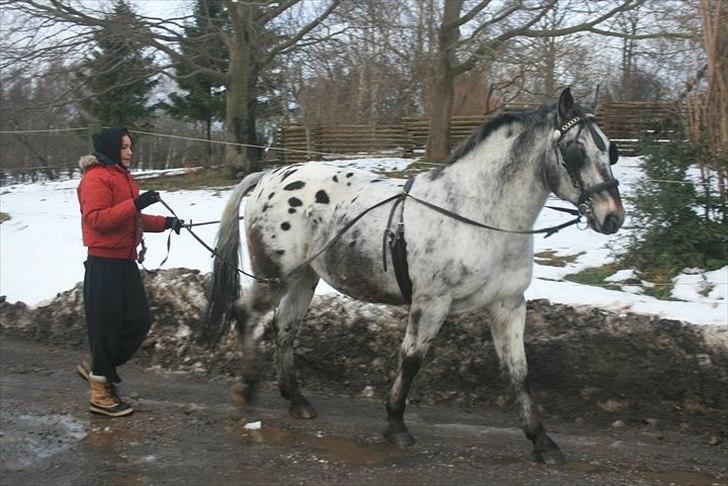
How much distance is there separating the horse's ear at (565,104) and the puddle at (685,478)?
2.04m

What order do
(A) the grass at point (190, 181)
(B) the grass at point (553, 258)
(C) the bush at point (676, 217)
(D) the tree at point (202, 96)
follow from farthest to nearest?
(D) the tree at point (202, 96) < (A) the grass at point (190, 181) < (B) the grass at point (553, 258) < (C) the bush at point (676, 217)

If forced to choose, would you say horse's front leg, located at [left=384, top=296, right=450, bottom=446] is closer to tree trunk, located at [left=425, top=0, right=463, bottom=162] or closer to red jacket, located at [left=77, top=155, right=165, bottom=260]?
red jacket, located at [left=77, top=155, right=165, bottom=260]

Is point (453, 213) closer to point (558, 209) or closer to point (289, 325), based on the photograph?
point (558, 209)

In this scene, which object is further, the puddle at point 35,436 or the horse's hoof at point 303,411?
the horse's hoof at point 303,411

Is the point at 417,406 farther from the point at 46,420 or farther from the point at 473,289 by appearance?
the point at 46,420

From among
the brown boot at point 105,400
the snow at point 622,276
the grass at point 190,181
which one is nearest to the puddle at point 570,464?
the brown boot at point 105,400

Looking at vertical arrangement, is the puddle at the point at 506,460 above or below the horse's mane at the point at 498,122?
below

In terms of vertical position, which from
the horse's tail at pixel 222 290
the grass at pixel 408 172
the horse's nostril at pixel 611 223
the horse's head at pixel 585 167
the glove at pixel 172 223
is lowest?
the horse's tail at pixel 222 290

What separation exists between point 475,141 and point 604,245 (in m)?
4.78

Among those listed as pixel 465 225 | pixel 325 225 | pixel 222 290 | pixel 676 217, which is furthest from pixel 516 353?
pixel 676 217

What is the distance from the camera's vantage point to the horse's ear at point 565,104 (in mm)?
4066

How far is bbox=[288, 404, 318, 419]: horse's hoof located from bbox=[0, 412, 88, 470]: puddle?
1.36 meters

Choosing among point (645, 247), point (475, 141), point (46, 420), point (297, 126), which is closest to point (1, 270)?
point (46, 420)

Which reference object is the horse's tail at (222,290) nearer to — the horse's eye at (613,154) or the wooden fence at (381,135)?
the horse's eye at (613,154)
